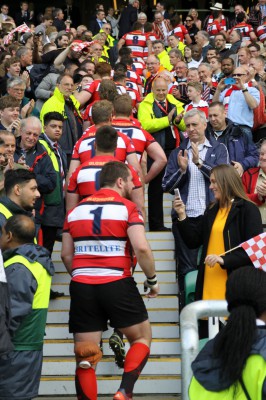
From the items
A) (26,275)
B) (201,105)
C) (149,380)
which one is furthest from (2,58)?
(26,275)

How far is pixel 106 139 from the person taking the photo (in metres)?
7.73

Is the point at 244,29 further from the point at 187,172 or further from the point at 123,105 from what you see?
the point at 187,172

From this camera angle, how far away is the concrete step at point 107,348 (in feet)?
27.7

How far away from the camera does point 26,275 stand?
6.27 m

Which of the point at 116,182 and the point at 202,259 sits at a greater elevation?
the point at 116,182

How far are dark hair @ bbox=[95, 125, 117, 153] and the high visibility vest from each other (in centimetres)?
163

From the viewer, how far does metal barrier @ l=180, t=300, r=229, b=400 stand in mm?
4316

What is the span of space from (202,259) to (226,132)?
11.1 feet

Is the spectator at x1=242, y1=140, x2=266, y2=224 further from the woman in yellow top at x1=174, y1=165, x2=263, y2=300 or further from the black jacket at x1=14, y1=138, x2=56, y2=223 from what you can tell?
the black jacket at x1=14, y1=138, x2=56, y2=223

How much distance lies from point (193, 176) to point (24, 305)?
3.22 metres

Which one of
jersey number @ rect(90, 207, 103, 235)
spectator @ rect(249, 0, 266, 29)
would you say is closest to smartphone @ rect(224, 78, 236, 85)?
jersey number @ rect(90, 207, 103, 235)

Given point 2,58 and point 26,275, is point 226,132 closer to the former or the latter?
point 26,275

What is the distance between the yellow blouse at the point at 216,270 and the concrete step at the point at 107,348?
1507 mm

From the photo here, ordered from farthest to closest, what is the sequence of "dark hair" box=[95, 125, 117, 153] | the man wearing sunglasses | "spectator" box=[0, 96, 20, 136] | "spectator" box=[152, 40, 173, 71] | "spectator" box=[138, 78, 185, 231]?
1. "spectator" box=[152, 40, 173, 71]
2. the man wearing sunglasses
3. "spectator" box=[138, 78, 185, 231]
4. "spectator" box=[0, 96, 20, 136]
5. "dark hair" box=[95, 125, 117, 153]
